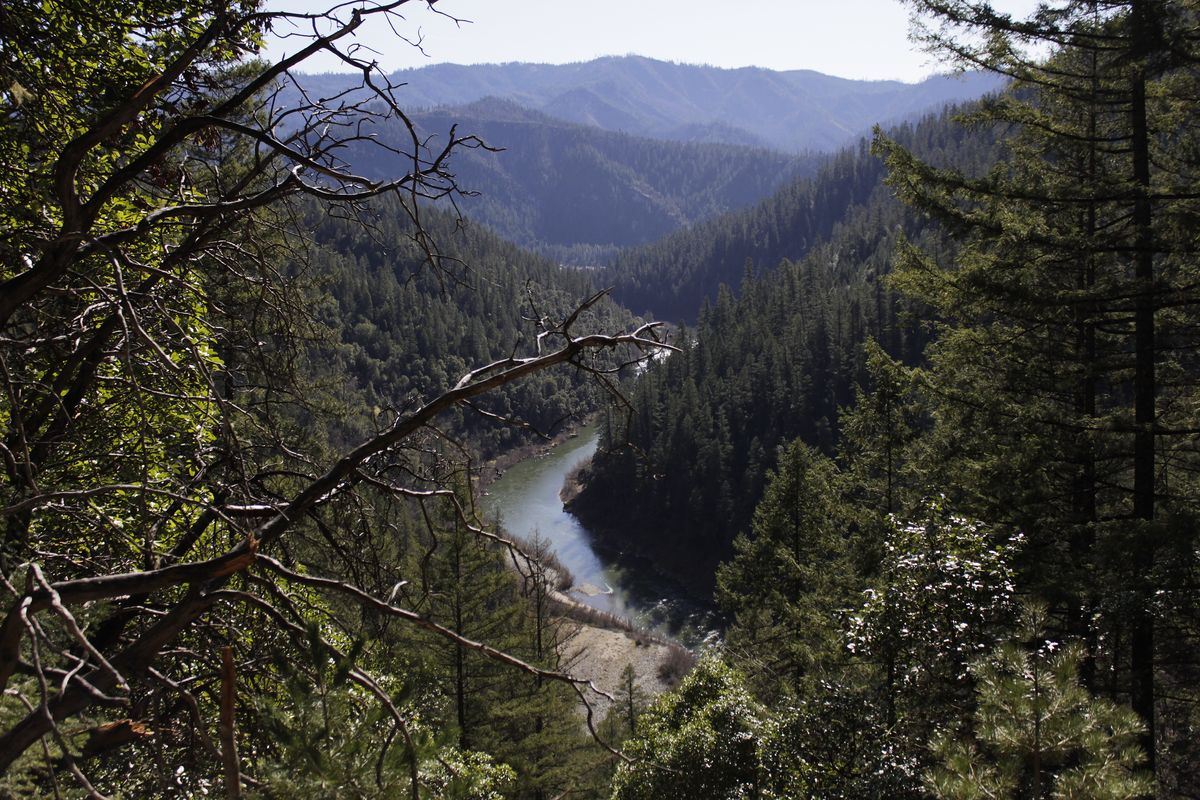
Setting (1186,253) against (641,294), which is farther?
(641,294)

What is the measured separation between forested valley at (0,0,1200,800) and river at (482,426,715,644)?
73.8 feet

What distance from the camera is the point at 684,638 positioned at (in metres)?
38.8

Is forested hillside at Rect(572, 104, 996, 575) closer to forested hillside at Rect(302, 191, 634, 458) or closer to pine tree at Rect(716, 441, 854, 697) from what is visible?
forested hillside at Rect(302, 191, 634, 458)

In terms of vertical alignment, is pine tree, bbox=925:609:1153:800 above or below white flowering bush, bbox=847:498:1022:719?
above

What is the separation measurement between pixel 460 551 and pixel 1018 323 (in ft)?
33.3

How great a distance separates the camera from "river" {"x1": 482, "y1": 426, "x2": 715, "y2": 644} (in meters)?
41.4

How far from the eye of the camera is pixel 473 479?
279 cm

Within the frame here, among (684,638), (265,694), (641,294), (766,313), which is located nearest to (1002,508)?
(265,694)

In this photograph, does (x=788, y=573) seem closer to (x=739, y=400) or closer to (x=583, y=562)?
(x=583, y=562)

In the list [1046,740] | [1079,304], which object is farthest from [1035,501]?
[1046,740]

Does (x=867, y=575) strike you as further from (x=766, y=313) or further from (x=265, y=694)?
(x=766, y=313)

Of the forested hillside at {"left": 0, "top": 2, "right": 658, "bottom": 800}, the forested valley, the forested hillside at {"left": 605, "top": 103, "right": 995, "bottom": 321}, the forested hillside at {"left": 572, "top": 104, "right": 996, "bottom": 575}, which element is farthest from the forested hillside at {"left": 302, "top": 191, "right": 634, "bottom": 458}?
the forested hillside at {"left": 0, "top": 2, "right": 658, "bottom": 800}

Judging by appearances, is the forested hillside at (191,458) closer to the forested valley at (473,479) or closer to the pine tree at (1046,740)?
the forested valley at (473,479)

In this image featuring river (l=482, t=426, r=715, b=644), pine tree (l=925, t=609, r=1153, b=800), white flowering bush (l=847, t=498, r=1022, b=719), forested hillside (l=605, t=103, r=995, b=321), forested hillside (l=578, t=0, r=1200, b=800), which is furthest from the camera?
forested hillside (l=605, t=103, r=995, b=321)
